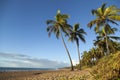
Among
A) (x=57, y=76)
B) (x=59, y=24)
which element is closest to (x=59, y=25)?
(x=59, y=24)

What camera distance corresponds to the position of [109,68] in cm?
920

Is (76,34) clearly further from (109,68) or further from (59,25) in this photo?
(109,68)

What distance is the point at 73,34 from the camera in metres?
40.8

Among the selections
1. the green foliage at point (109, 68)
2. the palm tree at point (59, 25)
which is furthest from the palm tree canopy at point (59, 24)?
the green foliage at point (109, 68)

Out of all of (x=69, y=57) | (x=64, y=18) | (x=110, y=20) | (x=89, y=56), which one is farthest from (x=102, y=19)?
(x=89, y=56)

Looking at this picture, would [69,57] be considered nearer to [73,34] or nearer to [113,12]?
[73,34]

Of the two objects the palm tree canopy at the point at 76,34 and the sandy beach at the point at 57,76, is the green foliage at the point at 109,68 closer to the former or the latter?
the sandy beach at the point at 57,76

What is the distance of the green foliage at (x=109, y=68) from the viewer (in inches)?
353

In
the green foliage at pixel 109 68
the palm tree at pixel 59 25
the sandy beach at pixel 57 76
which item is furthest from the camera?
the palm tree at pixel 59 25

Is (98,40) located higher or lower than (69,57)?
higher

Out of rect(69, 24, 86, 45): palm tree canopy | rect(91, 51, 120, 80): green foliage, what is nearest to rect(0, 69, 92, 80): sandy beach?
rect(91, 51, 120, 80): green foliage

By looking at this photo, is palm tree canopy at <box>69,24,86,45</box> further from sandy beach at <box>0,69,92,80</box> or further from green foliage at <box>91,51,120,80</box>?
green foliage at <box>91,51,120,80</box>

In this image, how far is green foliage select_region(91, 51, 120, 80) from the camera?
8.98 m

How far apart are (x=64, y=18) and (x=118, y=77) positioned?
26.3 metres
